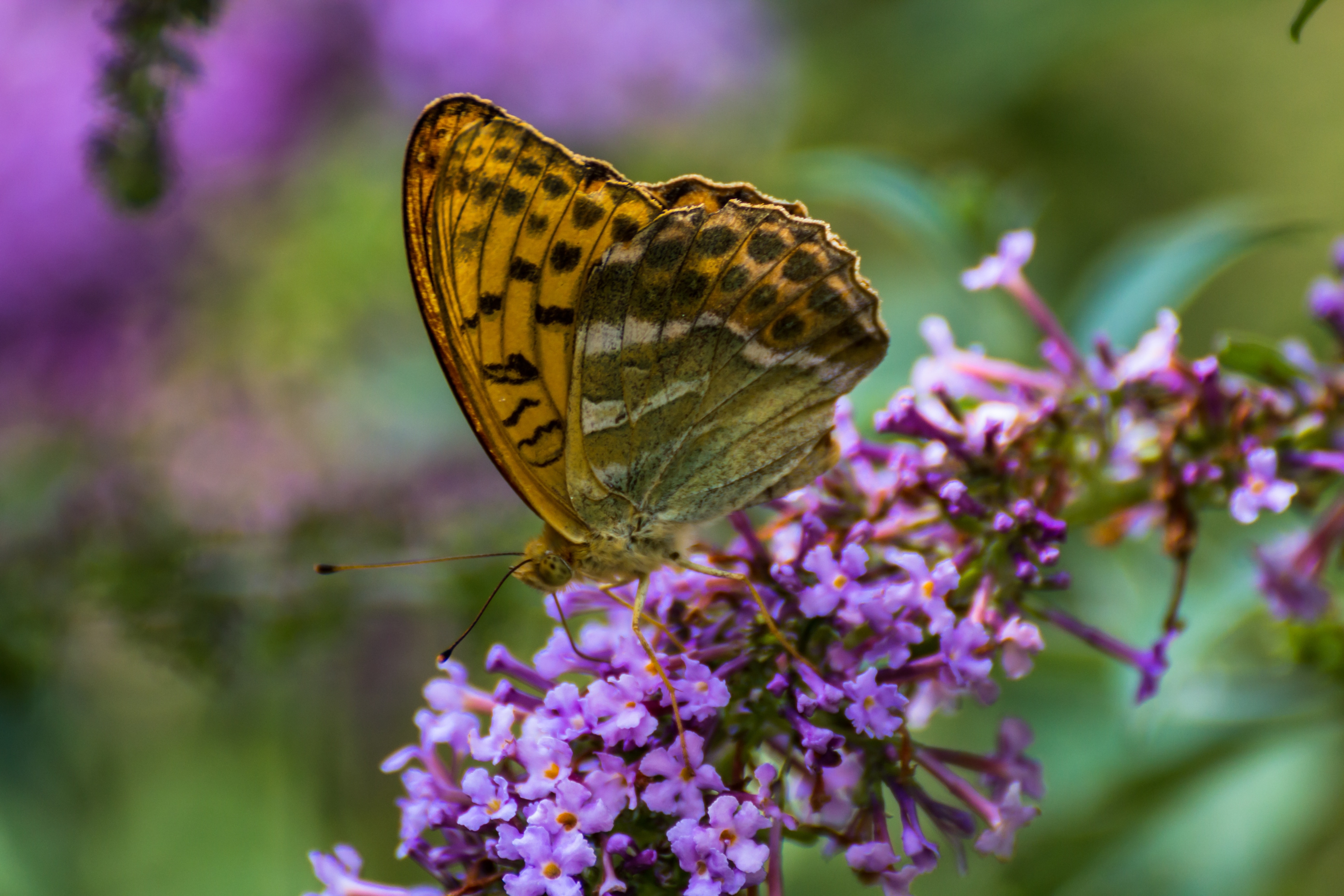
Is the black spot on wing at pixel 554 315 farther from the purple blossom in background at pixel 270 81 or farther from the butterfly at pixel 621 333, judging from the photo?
the purple blossom in background at pixel 270 81

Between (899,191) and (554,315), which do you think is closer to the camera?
(554,315)

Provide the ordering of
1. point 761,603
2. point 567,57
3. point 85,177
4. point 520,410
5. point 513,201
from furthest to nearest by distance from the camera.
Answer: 1. point 567,57
2. point 85,177
3. point 520,410
4. point 513,201
5. point 761,603

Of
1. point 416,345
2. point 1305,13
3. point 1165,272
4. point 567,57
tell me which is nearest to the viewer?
point 1305,13

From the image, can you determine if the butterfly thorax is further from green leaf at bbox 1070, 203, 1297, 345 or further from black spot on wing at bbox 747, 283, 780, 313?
green leaf at bbox 1070, 203, 1297, 345

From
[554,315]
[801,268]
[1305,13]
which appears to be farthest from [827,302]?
[1305,13]

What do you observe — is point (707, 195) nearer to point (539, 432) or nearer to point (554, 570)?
point (539, 432)
